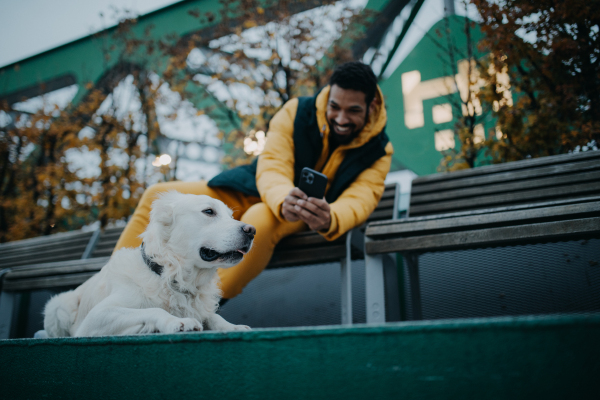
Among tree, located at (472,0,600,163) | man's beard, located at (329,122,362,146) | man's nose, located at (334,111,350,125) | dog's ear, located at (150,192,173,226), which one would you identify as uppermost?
tree, located at (472,0,600,163)

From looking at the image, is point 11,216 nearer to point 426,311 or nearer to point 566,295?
point 426,311

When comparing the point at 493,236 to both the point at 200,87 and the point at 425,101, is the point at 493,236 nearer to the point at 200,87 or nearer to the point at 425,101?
the point at 425,101

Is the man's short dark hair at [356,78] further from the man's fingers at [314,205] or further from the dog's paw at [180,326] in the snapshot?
the dog's paw at [180,326]

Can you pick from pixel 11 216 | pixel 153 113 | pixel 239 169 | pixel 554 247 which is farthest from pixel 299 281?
pixel 11 216

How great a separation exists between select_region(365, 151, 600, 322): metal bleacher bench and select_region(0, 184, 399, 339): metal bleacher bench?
0.32 meters

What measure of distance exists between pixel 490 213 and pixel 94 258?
9.78 ft

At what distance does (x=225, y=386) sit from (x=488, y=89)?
→ 179 inches

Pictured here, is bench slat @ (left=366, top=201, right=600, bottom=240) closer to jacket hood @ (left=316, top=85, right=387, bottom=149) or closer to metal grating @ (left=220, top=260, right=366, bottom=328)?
jacket hood @ (left=316, top=85, right=387, bottom=149)

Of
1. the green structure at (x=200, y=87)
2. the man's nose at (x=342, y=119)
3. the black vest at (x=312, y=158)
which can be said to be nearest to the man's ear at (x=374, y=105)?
the black vest at (x=312, y=158)

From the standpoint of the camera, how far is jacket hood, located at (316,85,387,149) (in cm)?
278

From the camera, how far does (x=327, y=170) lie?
282 centimetres

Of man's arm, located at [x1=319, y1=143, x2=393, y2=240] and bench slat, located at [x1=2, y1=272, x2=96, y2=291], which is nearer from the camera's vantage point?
man's arm, located at [x1=319, y1=143, x2=393, y2=240]

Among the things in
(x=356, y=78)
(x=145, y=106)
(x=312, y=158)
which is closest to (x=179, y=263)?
(x=312, y=158)

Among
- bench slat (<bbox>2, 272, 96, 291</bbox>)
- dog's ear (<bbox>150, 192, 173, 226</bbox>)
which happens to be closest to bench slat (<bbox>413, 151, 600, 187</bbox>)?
dog's ear (<bbox>150, 192, 173, 226</bbox>)
